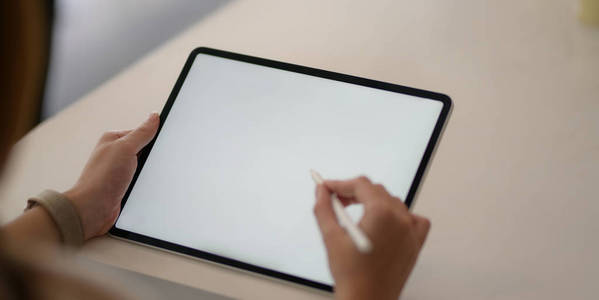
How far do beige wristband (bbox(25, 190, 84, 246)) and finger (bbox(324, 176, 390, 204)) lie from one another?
0.97 ft

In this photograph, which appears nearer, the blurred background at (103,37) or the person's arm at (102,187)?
the person's arm at (102,187)

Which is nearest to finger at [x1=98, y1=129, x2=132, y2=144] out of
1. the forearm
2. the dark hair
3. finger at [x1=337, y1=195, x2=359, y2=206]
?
the forearm

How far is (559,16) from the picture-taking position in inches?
39.0

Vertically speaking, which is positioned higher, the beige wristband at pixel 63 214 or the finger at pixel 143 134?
the finger at pixel 143 134

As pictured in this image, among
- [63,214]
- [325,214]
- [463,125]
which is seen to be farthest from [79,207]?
[463,125]

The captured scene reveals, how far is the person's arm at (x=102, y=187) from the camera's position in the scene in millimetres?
792

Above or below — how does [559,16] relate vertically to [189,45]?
above

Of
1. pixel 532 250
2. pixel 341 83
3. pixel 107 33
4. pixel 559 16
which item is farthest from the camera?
pixel 107 33

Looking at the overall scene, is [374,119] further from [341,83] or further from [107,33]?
[107,33]

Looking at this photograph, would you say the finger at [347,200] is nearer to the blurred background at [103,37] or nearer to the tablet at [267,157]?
the tablet at [267,157]

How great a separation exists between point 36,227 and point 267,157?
0.81 feet

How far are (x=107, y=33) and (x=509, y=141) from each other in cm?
82

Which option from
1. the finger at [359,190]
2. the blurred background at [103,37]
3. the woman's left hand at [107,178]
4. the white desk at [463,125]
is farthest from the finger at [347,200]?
the blurred background at [103,37]

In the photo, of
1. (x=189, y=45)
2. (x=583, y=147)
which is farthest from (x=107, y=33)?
(x=583, y=147)
